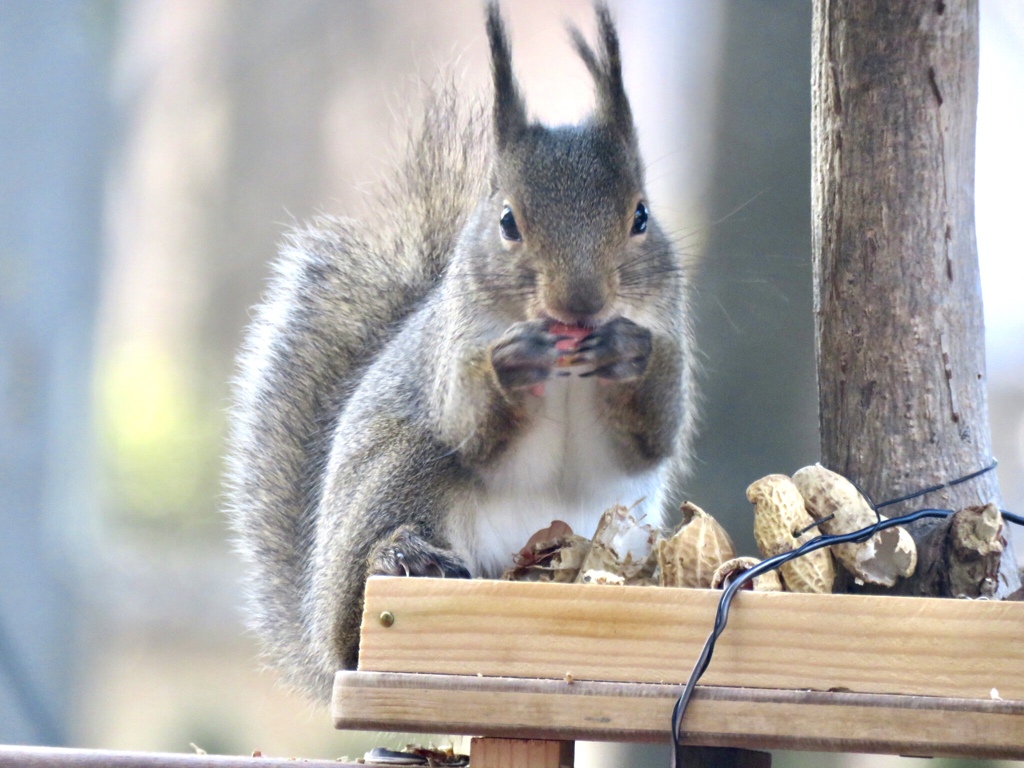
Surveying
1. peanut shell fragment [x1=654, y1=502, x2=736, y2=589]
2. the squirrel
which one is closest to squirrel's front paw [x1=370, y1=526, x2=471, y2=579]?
the squirrel

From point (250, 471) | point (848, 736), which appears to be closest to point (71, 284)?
point (250, 471)

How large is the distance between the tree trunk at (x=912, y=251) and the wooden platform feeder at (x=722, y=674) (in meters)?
0.34

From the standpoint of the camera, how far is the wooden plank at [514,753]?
837 millimetres

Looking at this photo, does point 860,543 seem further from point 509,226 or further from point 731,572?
point 509,226

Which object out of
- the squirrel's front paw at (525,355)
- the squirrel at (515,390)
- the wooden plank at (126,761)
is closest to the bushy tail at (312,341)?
the squirrel at (515,390)

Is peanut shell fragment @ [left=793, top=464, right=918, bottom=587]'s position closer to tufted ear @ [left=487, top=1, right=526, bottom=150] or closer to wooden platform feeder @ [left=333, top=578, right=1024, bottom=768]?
wooden platform feeder @ [left=333, top=578, right=1024, bottom=768]

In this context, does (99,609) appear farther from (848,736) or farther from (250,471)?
(848,736)

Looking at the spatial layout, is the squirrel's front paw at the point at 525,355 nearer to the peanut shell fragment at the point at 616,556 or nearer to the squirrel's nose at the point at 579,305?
the squirrel's nose at the point at 579,305

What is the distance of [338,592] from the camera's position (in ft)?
4.19

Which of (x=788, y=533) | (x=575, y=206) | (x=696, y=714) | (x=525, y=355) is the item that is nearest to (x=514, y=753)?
(x=696, y=714)

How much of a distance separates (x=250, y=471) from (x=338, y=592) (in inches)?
17.2

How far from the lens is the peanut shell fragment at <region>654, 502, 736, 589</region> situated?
0.90 metres

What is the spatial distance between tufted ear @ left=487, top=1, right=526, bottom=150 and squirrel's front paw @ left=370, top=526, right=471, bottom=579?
46 centimetres

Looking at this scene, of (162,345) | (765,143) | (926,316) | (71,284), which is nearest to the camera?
(926,316)
